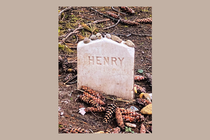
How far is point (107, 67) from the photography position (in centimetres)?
394

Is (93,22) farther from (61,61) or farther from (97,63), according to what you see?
(97,63)

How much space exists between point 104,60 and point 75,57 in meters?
1.34

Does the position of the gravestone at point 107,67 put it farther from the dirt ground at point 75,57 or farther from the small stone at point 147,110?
the small stone at point 147,110

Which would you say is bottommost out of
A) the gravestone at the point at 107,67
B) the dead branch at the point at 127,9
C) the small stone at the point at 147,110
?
the small stone at the point at 147,110

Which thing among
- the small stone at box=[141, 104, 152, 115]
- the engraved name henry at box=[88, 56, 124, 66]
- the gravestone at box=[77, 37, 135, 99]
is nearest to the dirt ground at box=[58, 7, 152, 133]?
the small stone at box=[141, 104, 152, 115]

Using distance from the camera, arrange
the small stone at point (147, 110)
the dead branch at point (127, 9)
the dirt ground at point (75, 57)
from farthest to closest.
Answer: the dead branch at point (127, 9) → the small stone at point (147, 110) → the dirt ground at point (75, 57)

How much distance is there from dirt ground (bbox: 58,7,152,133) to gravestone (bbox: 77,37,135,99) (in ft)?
0.72

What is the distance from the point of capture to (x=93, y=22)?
5.72 m

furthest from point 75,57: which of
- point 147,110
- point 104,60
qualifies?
point 147,110

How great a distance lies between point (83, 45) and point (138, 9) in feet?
8.47

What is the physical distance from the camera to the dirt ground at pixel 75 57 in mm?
3570

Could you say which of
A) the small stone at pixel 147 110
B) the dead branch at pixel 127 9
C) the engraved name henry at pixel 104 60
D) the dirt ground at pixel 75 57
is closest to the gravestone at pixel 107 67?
the engraved name henry at pixel 104 60

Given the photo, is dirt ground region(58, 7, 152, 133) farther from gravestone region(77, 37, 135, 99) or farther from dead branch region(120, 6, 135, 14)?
gravestone region(77, 37, 135, 99)

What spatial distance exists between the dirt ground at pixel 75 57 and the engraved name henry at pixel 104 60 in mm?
601
